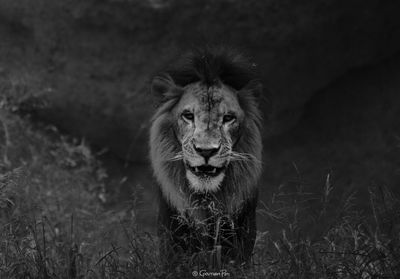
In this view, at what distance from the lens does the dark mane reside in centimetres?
511

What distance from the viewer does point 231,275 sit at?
4.00 meters

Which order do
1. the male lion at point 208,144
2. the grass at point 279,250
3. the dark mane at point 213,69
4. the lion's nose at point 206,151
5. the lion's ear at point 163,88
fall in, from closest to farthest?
the grass at point 279,250 < the lion's nose at point 206,151 < the male lion at point 208,144 < the dark mane at point 213,69 < the lion's ear at point 163,88

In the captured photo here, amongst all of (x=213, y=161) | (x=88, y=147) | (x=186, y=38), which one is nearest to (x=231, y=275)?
(x=213, y=161)

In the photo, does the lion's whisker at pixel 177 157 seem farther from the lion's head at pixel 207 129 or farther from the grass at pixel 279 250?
the grass at pixel 279 250

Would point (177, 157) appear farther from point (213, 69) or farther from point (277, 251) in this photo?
point (277, 251)

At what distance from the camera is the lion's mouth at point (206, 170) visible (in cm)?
475

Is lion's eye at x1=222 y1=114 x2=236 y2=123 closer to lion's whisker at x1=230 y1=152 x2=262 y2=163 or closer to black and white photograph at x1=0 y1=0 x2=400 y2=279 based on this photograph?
lion's whisker at x1=230 y1=152 x2=262 y2=163

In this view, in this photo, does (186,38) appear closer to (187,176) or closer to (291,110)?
(291,110)

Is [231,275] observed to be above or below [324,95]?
below

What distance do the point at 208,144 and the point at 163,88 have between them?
80 cm

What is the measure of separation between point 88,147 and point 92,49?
1201mm

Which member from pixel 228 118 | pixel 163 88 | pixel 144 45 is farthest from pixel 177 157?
pixel 144 45

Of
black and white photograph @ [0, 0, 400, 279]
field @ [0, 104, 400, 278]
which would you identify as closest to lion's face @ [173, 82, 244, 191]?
field @ [0, 104, 400, 278]

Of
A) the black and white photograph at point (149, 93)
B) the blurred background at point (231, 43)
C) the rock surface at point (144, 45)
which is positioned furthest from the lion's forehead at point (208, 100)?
the rock surface at point (144, 45)
